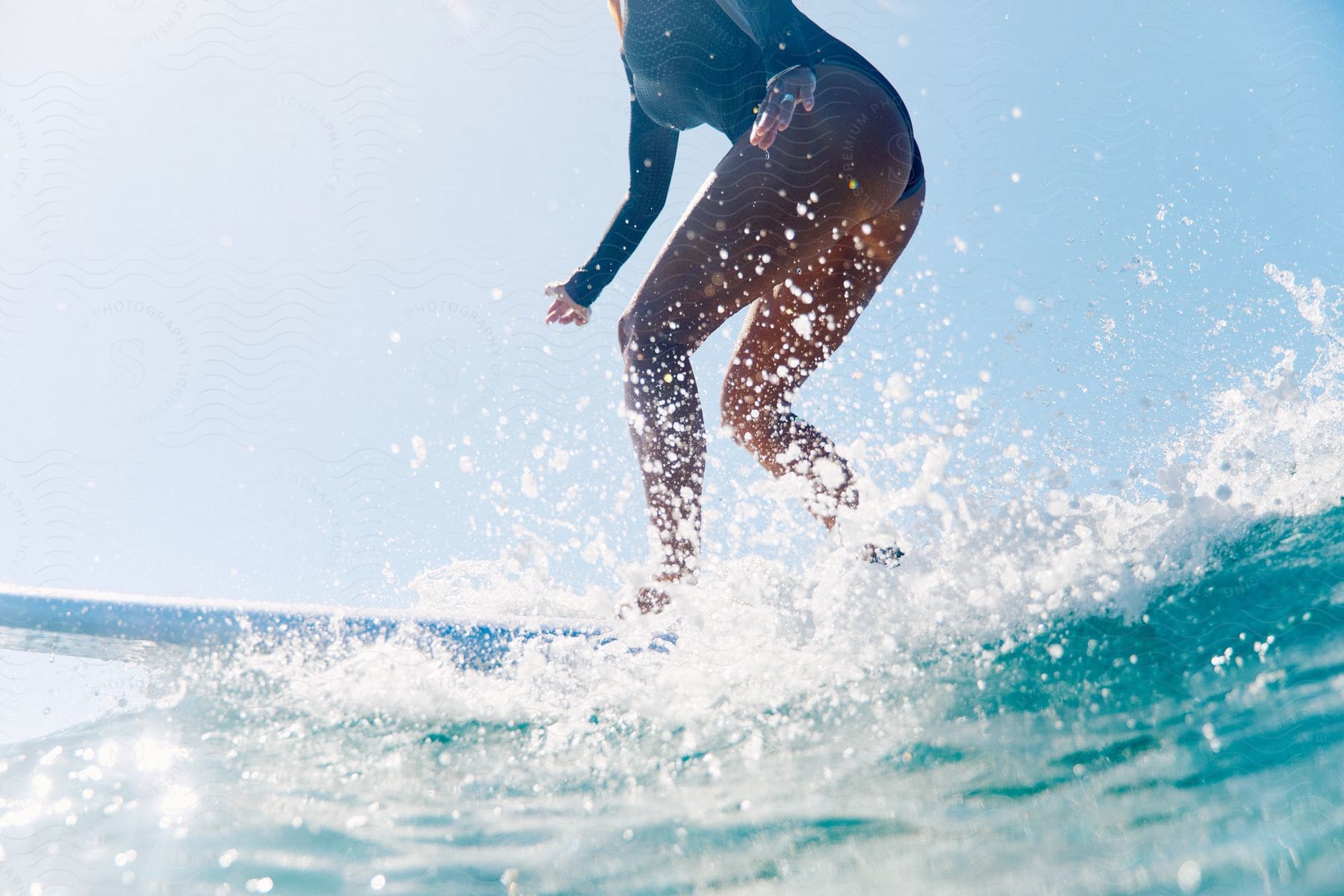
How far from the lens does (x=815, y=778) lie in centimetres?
88

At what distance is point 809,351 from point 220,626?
5.18 ft

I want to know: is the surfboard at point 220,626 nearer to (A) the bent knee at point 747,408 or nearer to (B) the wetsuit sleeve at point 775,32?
(A) the bent knee at point 747,408

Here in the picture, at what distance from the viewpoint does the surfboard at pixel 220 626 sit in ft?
5.47

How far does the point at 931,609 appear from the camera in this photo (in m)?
1.30

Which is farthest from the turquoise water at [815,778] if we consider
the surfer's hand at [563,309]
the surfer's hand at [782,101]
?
the surfer's hand at [563,309]

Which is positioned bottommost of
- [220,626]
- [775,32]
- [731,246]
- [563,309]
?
[220,626]

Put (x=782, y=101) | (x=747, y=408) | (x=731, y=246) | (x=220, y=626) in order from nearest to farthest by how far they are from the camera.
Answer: (x=782, y=101) < (x=731, y=246) < (x=747, y=408) < (x=220, y=626)

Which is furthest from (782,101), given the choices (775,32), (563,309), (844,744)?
(844,744)

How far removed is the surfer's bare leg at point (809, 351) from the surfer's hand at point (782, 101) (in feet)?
1.31

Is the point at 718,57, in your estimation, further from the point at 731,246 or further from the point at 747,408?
the point at 747,408

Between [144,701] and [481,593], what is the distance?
1024 millimetres

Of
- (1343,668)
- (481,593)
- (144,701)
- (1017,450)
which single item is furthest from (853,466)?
(144,701)

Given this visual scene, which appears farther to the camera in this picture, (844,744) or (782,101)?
(782,101)

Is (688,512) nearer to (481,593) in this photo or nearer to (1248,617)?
(1248,617)
